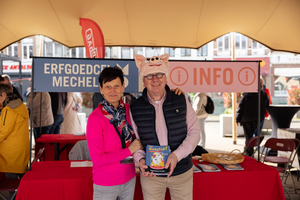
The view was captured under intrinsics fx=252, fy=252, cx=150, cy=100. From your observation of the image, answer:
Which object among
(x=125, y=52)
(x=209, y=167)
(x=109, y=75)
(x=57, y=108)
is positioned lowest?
(x=209, y=167)

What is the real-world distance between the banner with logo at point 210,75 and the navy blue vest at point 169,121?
91 cm

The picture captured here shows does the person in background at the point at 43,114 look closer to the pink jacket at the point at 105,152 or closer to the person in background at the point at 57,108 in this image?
the person in background at the point at 57,108

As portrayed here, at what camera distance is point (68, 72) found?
246 centimetres

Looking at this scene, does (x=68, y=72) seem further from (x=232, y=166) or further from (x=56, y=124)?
(x=56, y=124)

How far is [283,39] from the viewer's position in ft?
19.2

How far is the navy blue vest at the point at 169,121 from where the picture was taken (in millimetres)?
1751

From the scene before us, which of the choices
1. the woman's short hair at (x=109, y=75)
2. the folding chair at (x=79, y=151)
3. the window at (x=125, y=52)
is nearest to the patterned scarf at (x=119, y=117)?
the woman's short hair at (x=109, y=75)

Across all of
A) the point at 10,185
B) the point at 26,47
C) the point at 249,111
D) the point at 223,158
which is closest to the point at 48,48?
the point at 26,47

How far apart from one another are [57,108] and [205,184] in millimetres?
3909

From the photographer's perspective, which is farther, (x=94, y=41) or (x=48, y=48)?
(x=48, y=48)

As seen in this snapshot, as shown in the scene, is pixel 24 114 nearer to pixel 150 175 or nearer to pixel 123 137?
pixel 123 137

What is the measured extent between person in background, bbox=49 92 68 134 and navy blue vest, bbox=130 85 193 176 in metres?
3.92

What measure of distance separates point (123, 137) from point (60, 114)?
403cm

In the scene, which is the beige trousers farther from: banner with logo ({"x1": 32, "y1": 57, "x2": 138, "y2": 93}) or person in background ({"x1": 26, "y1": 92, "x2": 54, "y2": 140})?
person in background ({"x1": 26, "y1": 92, "x2": 54, "y2": 140})
